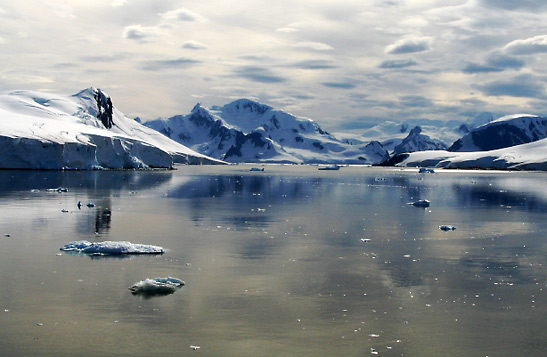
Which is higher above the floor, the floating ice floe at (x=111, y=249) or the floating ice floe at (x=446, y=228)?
the floating ice floe at (x=446, y=228)

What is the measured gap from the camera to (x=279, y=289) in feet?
58.5

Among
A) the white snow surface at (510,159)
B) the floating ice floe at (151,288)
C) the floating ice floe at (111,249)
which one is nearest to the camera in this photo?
the floating ice floe at (151,288)

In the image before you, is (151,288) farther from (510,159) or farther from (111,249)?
(510,159)

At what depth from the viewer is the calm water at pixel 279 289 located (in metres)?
13.3

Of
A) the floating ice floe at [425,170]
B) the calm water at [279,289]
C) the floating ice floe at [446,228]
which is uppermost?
the floating ice floe at [425,170]

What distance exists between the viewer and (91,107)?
195 meters

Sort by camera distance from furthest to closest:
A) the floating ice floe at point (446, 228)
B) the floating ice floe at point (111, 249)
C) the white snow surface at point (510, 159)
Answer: the white snow surface at point (510, 159) < the floating ice floe at point (446, 228) < the floating ice floe at point (111, 249)

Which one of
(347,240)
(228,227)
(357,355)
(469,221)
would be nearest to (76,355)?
(357,355)

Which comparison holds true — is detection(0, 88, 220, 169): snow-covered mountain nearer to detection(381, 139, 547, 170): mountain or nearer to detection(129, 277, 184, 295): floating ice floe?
detection(381, 139, 547, 170): mountain

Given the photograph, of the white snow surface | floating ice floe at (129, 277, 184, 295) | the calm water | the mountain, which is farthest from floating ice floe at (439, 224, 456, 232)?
the mountain

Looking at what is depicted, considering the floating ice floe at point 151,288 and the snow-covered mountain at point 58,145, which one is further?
the snow-covered mountain at point 58,145

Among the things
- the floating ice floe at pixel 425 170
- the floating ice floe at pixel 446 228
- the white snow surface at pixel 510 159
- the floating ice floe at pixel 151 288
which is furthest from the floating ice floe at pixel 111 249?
the white snow surface at pixel 510 159

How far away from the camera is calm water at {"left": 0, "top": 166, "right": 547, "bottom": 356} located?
1327cm

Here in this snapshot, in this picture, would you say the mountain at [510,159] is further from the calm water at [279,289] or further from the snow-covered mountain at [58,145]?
the calm water at [279,289]
